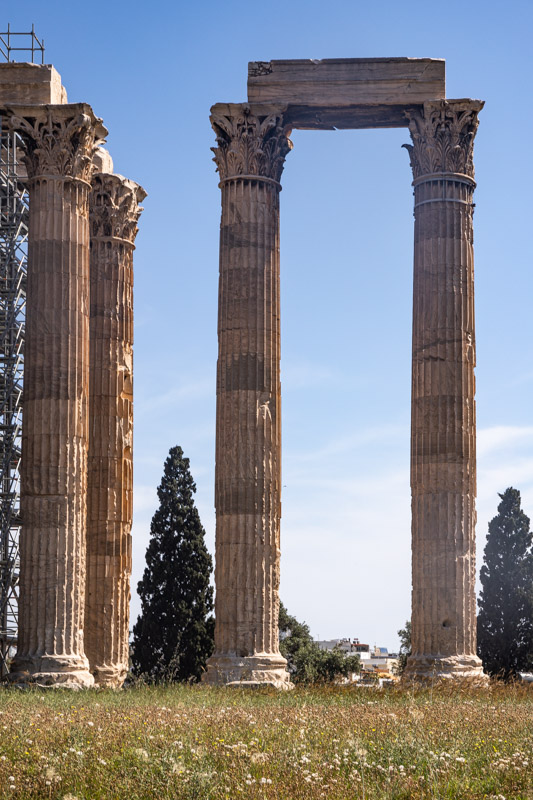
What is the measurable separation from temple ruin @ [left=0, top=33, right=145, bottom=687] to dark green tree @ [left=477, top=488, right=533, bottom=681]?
3032cm

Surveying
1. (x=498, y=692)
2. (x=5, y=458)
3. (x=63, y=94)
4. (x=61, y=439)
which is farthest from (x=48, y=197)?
(x=498, y=692)

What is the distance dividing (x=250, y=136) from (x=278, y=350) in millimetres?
5331

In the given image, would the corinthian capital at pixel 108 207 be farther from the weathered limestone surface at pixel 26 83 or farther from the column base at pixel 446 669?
the column base at pixel 446 669

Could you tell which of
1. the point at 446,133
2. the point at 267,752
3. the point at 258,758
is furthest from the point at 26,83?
the point at 258,758

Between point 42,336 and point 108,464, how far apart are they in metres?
5.87

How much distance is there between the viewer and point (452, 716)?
22.3 m

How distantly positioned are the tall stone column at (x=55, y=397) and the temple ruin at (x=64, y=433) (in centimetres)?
2

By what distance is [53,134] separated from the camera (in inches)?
1319

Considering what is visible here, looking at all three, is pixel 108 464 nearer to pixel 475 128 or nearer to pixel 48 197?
pixel 48 197

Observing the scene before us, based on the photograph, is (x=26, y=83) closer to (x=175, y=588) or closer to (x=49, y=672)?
(x=49, y=672)

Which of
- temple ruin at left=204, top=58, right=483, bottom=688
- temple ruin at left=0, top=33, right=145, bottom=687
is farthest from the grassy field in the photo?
temple ruin at left=204, top=58, right=483, bottom=688

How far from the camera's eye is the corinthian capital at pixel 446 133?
3466 centimetres

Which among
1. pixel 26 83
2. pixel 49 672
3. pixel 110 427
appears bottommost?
pixel 49 672

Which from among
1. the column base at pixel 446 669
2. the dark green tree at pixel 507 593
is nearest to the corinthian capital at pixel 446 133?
the column base at pixel 446 669
